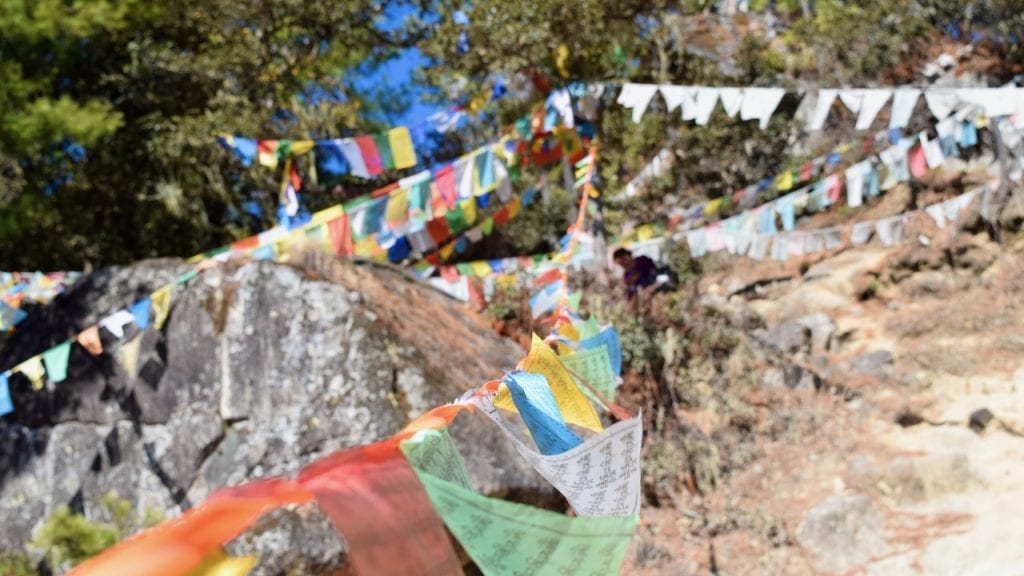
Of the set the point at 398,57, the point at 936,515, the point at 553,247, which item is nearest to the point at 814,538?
the point at 936,515

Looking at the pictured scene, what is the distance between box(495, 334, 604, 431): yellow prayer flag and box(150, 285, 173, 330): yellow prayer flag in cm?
522

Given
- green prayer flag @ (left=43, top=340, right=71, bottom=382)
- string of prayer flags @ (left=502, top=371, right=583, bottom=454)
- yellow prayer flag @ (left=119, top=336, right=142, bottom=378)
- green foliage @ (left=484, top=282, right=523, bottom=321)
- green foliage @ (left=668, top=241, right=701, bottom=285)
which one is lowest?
green foliage @ (left=668, top=241, right=701, bottom=285)

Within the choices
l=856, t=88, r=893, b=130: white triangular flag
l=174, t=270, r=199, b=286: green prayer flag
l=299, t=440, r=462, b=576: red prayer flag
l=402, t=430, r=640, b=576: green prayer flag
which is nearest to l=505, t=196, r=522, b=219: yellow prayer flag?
l=856, t=88, r=893, b=130: white triangular flag

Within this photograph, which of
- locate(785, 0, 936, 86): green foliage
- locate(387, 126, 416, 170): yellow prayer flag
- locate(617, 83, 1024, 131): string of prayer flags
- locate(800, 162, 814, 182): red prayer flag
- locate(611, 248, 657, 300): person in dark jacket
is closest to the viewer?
locate(617, 83, 1024, 131): string of prayer flags

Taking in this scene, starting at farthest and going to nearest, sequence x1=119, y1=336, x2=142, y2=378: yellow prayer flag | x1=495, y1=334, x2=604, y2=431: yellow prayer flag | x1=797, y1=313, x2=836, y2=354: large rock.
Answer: x1=797, y1=313, x2=836, y2=354: large rock < x1=119, y1=336, x2=142, y2=378: yellow prayer flag < x1=495, y1=334, x2=604, y2=431: yellow prayer flag

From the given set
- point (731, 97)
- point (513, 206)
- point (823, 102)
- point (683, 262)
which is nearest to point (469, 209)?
point (513, 206)

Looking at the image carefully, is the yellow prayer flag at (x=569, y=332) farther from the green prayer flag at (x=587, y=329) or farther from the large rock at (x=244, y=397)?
the large rock at (x=244, y=397)

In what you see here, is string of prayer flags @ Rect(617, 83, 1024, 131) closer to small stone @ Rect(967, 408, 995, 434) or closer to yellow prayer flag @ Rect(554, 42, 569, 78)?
yellow prayer flag @ Rect(554, 42, 569, 78)

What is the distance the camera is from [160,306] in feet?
23.5

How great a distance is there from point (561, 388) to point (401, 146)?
32.1 feet

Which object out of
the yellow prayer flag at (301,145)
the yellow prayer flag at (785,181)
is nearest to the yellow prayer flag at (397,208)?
the yellow prayer flag at (301,145)

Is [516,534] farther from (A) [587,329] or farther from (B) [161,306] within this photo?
(B) [161,306]

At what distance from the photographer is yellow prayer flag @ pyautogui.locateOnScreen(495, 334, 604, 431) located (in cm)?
263

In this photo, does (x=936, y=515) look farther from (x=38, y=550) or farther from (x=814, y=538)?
(x=38, y=550)
